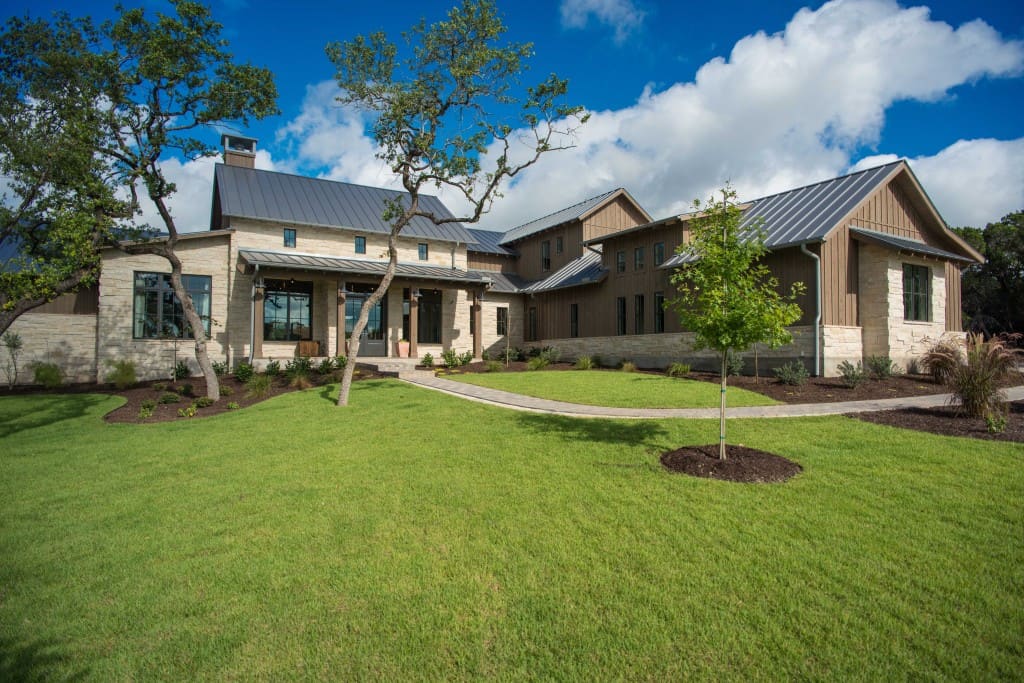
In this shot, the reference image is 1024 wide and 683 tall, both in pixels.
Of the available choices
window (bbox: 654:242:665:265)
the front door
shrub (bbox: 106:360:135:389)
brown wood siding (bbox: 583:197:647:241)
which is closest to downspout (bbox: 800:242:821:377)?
window (bbox: 654:242:665:265)

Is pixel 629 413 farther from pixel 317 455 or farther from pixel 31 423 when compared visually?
pixel 31 423

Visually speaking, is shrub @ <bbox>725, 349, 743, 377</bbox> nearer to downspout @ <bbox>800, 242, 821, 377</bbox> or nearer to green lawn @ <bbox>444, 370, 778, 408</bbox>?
green lawn @ <bbox>444, 370, 778, 408</bbox>

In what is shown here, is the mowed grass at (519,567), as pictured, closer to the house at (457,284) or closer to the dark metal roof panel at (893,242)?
the house at (457,284)

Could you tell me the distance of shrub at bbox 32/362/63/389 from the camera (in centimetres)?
1697

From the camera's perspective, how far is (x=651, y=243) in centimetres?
2150

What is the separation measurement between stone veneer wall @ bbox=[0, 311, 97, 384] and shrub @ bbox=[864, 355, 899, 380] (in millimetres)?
25269

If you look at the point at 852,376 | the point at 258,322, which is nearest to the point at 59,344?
the point at 258,322

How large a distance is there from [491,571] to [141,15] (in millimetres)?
17233

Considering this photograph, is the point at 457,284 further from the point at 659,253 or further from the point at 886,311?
the point at 886,311

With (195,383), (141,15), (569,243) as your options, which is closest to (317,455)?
(195,383)

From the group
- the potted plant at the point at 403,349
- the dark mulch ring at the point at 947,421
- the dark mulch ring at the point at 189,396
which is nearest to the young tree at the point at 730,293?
the dark mulch ring at the point at 947,421

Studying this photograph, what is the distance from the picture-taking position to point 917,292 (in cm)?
1802

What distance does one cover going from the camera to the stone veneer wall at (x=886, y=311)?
16750mm

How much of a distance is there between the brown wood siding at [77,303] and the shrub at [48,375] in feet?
7.44
